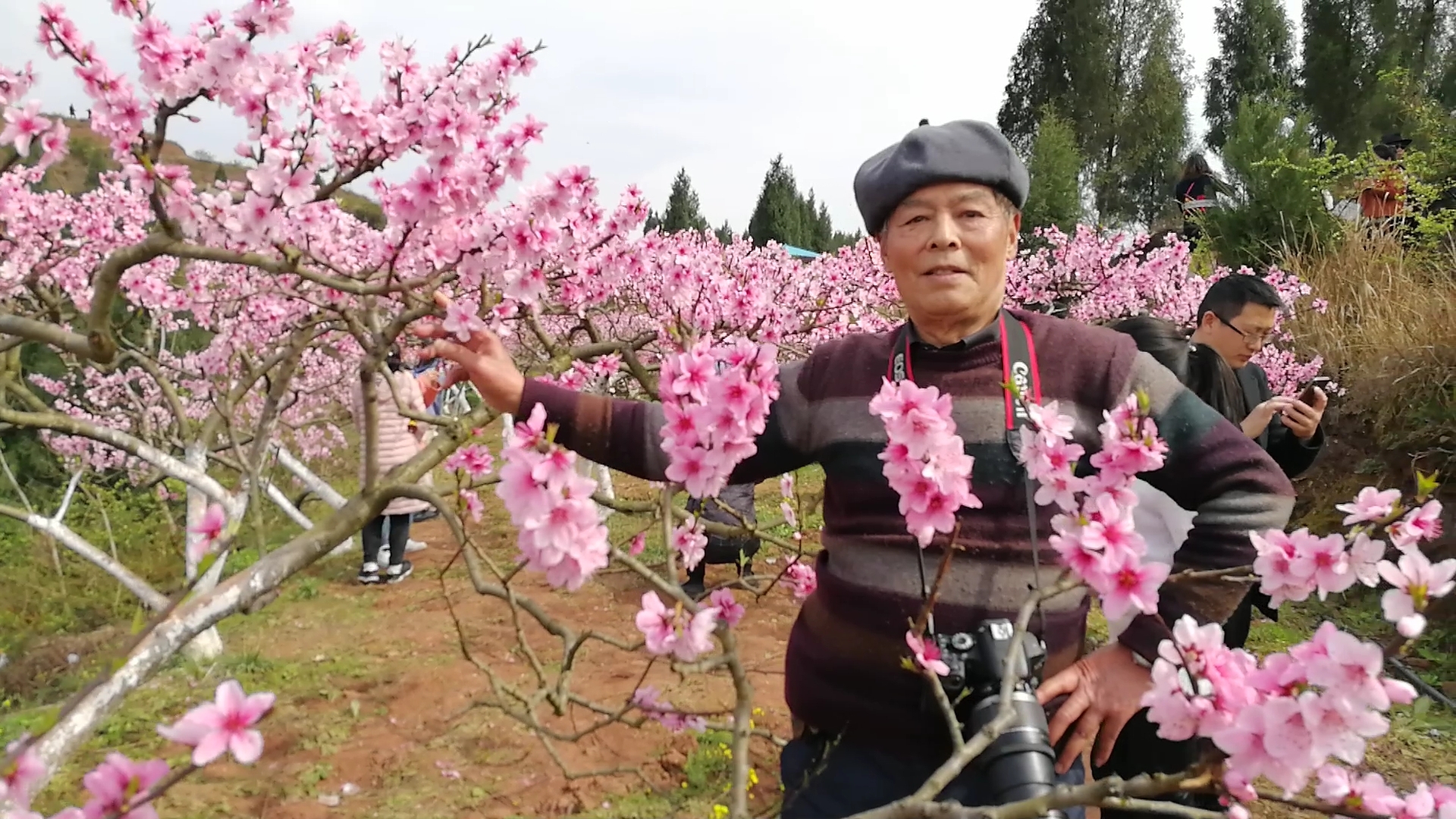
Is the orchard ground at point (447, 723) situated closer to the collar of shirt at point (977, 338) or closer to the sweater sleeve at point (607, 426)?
the sweater sleeve at point (607, 426)

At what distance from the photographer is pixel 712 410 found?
1.13 m

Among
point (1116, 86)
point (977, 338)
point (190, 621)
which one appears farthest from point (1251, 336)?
point (1116, 86)

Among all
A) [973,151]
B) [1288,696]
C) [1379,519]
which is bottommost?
[1288,696]

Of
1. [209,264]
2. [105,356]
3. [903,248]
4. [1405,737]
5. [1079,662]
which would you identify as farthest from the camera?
[209,264]

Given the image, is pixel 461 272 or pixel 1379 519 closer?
pixel 1379 519

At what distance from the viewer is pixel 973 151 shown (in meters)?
1.36

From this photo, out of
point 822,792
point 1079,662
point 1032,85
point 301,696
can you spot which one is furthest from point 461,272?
point 1032,85

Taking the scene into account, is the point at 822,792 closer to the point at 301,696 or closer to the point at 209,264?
the point at 301,696

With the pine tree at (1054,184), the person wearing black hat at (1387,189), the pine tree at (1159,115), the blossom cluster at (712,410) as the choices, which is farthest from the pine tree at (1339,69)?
the blossom cluster at (712,410)

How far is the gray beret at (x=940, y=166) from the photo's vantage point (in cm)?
134

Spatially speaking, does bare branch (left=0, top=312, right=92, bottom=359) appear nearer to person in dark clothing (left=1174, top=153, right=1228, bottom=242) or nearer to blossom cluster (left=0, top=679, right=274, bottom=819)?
blossom cluster (left=0, top=679, right=274, bottom=819)

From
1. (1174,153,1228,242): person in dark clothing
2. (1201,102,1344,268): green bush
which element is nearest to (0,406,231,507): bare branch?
(1201,102,1344,268): green bush

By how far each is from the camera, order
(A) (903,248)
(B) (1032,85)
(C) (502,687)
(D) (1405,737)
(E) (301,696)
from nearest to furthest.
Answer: (A) (903,248) < (C) (502,687) < (D) (1405,737) < (E) (301,696) < (B) (1032,85)

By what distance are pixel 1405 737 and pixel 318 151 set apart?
480cm
